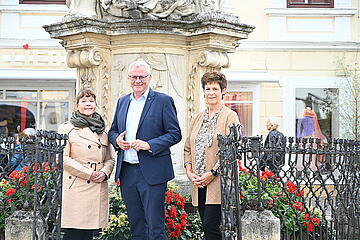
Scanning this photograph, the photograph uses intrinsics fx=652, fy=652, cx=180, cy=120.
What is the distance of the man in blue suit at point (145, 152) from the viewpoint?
17.4 ft

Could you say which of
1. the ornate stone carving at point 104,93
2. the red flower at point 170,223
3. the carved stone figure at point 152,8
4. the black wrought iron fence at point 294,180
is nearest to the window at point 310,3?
the carved stone figure at point 152,8

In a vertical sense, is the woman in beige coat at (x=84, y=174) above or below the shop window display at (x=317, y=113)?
below

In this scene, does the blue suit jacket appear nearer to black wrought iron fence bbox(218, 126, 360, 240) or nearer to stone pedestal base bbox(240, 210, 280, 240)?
black wrought iron fence bbox(218, 126, 360, 240)

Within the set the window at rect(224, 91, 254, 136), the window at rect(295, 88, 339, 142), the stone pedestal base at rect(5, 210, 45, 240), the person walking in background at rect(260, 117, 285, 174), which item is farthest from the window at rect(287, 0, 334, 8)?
the stone pedestal base at rect(5, 210, 45, 240)

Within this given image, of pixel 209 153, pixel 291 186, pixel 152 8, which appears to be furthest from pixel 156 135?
pixel 152 8

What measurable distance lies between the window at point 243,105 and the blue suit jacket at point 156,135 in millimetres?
11983

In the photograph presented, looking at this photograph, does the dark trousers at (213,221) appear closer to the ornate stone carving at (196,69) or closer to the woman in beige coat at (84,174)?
the woman in beige coat at (84,174)

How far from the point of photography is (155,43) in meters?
7.02

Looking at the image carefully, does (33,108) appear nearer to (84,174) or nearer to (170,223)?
(170,223)

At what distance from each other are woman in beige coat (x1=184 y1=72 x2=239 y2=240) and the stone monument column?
150 cm

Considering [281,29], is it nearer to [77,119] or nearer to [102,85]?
[102,85]

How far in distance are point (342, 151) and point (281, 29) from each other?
40.4 feet

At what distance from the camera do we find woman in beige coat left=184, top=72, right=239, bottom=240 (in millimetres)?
5258

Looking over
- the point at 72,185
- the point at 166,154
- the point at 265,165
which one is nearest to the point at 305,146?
the point at 265,165
